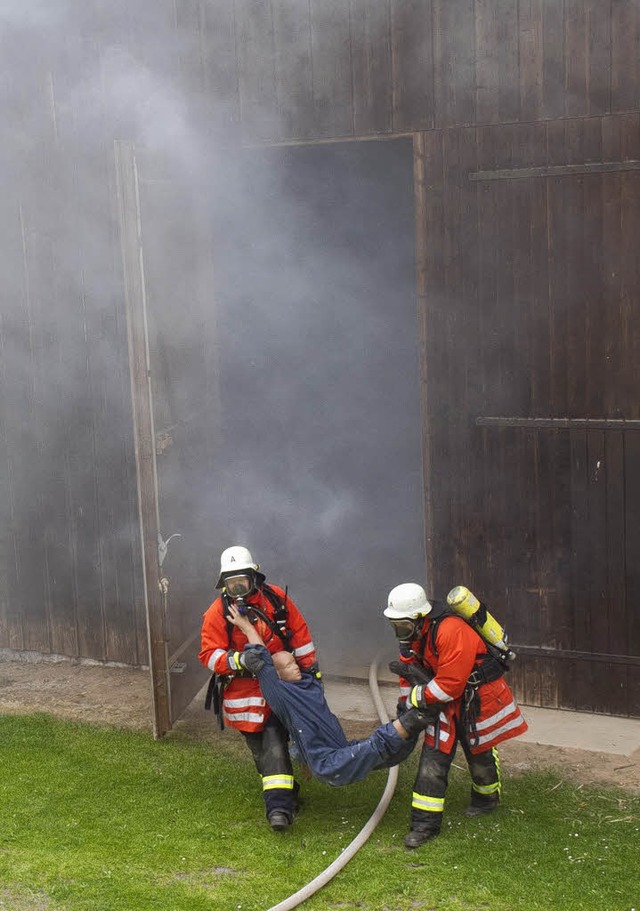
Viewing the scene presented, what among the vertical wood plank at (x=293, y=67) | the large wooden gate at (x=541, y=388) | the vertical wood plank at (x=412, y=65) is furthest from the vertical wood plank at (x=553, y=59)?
the vertical wood plank at (x=293, y=67)

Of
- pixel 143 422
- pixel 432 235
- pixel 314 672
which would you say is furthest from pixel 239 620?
pixel 432 235

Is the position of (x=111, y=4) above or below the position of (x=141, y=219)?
above

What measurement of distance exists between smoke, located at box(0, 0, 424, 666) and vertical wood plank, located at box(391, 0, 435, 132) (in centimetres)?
134

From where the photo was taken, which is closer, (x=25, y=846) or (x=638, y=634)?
(x=25, y=846)

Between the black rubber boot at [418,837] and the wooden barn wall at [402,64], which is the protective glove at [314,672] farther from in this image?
the wooden barn wall at [402,64]

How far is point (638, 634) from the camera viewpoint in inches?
292

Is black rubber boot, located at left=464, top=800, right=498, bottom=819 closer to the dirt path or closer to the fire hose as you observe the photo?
the fire hose

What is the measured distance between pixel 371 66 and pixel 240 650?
12.1ft

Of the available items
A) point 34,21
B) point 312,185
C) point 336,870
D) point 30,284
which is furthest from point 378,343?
point 336,870

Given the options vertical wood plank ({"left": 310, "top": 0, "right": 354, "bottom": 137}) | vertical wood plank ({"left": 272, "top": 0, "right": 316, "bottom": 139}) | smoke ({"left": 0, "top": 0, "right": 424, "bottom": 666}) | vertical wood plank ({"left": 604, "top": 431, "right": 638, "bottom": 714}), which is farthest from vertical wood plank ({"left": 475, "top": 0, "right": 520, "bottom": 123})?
vertical wood plank ({"left": 604, "top": 431, "right": 638, "bottom": 714})

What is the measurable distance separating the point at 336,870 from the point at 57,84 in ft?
18.4

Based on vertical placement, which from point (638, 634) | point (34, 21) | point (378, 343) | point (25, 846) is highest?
point (34, 21)

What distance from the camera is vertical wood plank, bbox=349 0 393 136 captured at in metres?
7.43

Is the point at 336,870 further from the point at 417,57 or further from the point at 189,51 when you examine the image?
the point at 189,51
